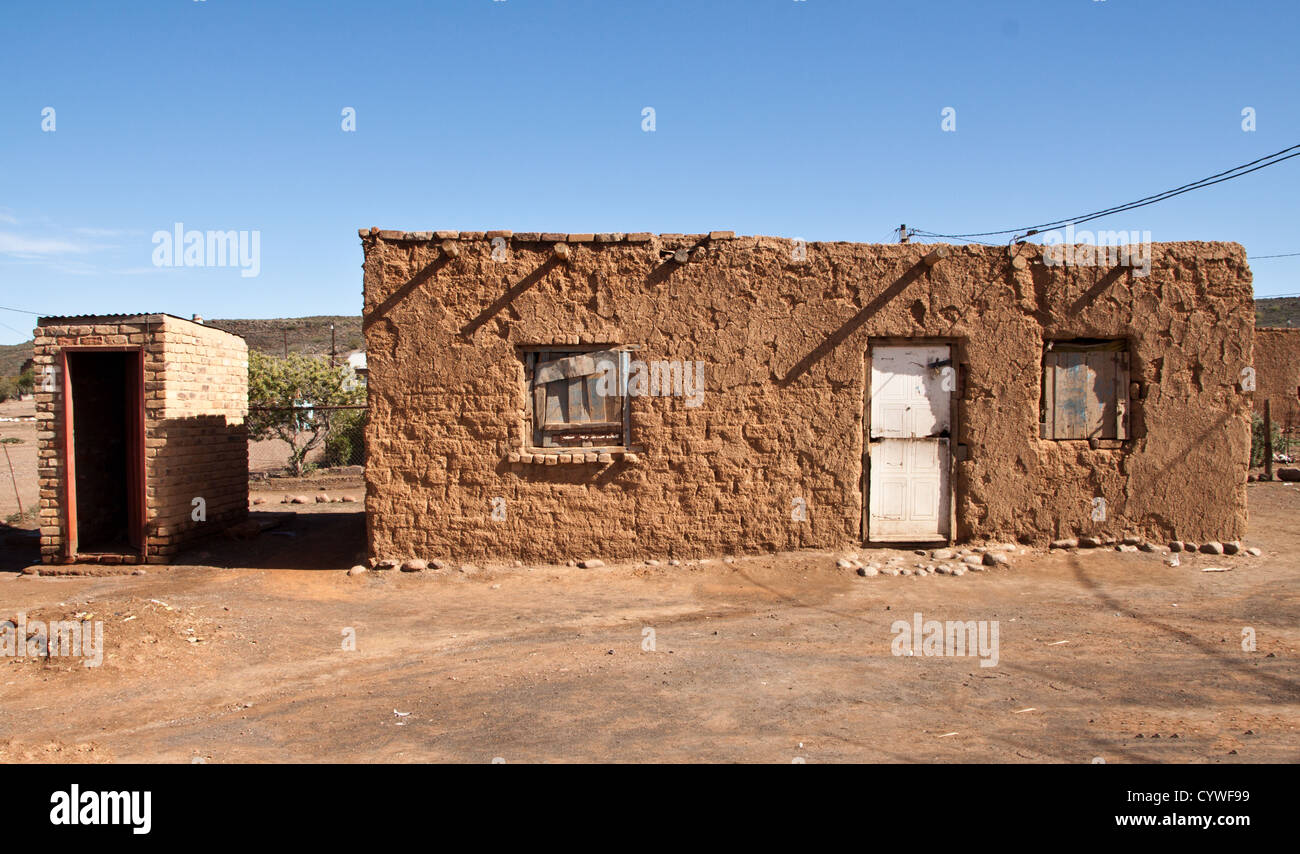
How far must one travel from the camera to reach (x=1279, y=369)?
1900 cm

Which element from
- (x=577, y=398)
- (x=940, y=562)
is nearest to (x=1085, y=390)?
(x=940, y=562)

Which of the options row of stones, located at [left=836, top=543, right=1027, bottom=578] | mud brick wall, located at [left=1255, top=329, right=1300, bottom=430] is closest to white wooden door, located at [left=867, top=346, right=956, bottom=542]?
row of stones, located at [left=836, top=543, right=1027, bottom=578]

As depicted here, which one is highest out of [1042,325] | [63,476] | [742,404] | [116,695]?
[1042,325]

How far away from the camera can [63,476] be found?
8984 mm

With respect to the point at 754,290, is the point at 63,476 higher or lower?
lower

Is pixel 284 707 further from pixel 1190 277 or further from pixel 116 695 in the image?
pixel 1190 277

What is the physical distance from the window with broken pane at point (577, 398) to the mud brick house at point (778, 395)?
3 centimetres

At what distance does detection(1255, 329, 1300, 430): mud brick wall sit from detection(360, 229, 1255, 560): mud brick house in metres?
13.2

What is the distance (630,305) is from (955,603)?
4485 mm

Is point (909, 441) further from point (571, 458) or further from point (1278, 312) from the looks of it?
point (1278, 312)

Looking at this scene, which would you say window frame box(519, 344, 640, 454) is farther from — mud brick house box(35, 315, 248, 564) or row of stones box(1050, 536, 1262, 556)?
row of stones box(1050, 536, 1262, 556)

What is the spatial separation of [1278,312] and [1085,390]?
51166 millimetres

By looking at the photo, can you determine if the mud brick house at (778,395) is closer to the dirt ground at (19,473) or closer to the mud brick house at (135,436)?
the mud brick house at (135,436)
